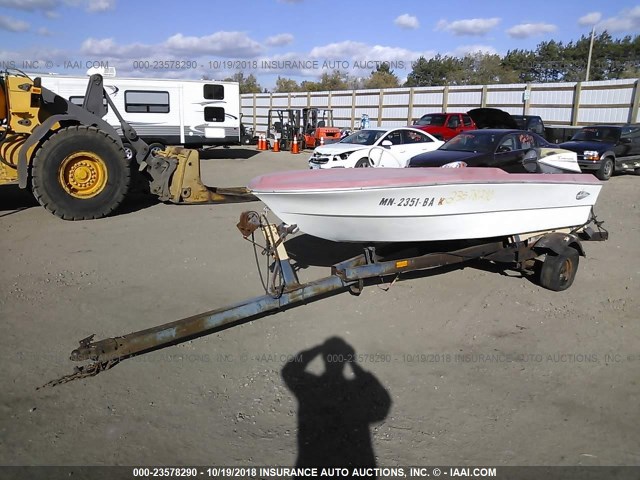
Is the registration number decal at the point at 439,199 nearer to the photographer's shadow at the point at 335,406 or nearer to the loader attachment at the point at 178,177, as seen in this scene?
the photographer's shadow at the point at 335,406

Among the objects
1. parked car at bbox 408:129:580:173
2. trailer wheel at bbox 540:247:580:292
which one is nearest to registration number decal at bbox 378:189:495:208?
trailer wheel at bbox 540:247:580:292

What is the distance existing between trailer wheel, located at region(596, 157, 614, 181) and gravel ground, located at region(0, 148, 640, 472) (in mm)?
8050

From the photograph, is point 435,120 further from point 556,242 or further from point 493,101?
point 556,242

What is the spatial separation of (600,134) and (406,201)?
13.1 m

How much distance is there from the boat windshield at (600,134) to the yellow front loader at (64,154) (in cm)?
1197

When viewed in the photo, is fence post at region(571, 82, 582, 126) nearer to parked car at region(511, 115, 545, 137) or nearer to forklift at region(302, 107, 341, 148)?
parked car at region(511, 115, 545, 137)

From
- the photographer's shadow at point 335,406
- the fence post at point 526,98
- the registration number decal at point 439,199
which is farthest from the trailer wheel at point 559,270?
the fence post at point 526,98

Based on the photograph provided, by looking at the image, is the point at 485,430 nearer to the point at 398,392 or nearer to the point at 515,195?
the point at 398,392

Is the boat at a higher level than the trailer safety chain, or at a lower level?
higher

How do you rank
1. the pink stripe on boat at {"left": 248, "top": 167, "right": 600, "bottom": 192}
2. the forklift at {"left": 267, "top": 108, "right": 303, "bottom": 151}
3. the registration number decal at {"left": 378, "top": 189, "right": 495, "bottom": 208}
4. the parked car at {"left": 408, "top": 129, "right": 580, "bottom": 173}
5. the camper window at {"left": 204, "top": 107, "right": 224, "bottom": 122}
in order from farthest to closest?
the forklift at {"left": 267, "top": 108, "right": 303, "bottom": 151}
the camper window at {"left": 204, "top": 107, "right": 224, "bottom": 122}
the parked car at {"left": 408, "top": 129, "right": 580, "bottom": 173}
the registration number decal at {"left": 378, "top": 189, "right": 495, "bottom": 208}
the pink stripe on boat at {"left": 248, "top": 167, "right": 600, "bottom": 192}

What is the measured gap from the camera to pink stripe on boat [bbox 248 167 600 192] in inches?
174

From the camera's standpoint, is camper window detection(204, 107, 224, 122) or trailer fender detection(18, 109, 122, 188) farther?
camper window detection(204, 107, 224, 122)

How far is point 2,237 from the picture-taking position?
7.49 metres

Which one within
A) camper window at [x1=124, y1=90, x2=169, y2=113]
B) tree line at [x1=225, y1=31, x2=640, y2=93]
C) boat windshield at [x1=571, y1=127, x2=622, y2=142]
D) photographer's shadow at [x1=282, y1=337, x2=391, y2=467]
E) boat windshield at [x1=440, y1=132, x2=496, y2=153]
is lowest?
photographer's shadow at [x1=282, y1=337, x2=391, y2=467]
